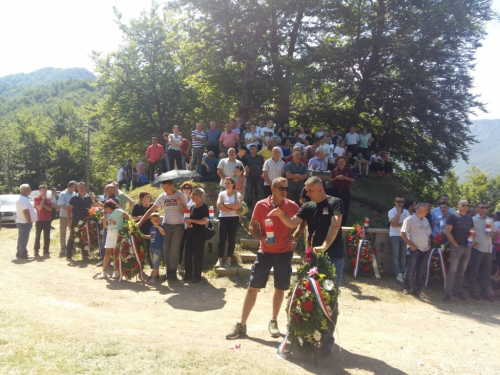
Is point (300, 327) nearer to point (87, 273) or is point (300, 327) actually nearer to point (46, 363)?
point (46, 363)

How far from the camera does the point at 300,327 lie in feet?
14.8

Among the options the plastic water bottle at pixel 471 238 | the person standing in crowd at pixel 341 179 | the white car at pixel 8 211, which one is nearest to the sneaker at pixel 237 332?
the plastic water bottle at pixel 471 238

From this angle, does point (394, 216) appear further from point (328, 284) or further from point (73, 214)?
point (73, 214)

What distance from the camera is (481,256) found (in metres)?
8.10

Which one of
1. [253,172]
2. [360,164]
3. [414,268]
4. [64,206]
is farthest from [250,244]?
[360,164]

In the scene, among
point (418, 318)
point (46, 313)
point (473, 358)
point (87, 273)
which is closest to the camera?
point (473, 358)

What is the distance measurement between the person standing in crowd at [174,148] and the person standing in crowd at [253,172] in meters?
3.40

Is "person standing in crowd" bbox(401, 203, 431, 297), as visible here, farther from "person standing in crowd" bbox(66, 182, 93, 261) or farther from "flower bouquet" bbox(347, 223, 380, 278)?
"person standing in crowd" bbox(66, 182, 93, 261)

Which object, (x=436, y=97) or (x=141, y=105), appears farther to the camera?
(x=141, y=105)

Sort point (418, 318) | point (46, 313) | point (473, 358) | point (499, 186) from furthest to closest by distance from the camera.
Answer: point (499, 186) < point (418, 318) < point (46, 313) < point (473, 358)

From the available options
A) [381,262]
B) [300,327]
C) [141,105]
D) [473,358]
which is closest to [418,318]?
[473,358]

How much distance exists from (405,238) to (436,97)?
Answer: 1305 centimetres

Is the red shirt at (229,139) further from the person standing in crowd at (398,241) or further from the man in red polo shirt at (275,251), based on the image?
the man in red polo shirt at (275,251)

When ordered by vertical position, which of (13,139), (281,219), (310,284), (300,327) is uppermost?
(13,139)
